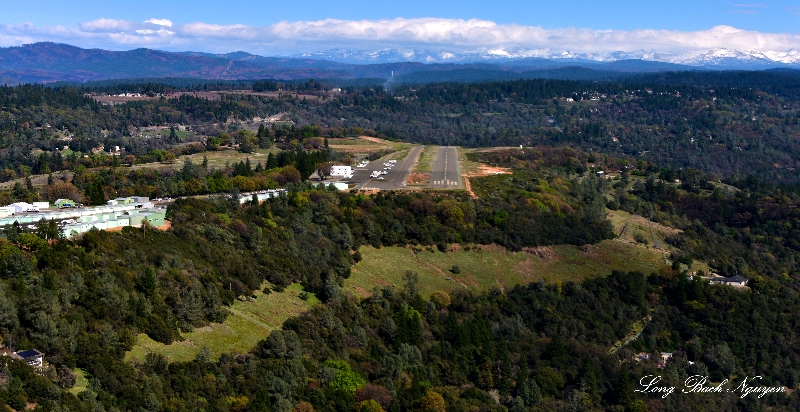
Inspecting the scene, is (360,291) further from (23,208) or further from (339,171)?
(339,171)

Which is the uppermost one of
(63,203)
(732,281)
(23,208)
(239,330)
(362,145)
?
(23,208)

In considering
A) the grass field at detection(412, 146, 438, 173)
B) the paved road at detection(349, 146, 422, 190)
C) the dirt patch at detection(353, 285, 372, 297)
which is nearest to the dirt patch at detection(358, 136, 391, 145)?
the grass field at detection(412, 146, 438, 173)

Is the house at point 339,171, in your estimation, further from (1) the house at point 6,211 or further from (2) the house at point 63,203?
(1) the house at point 6,211

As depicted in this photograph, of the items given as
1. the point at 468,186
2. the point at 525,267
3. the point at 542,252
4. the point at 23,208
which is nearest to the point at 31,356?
the point at 23,208

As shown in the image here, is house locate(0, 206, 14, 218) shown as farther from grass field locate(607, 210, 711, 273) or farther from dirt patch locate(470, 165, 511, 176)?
grass field locate(607, 210, 711, 273)

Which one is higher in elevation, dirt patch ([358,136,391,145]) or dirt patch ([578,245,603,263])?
dirt patch ([358,136,391,145])
